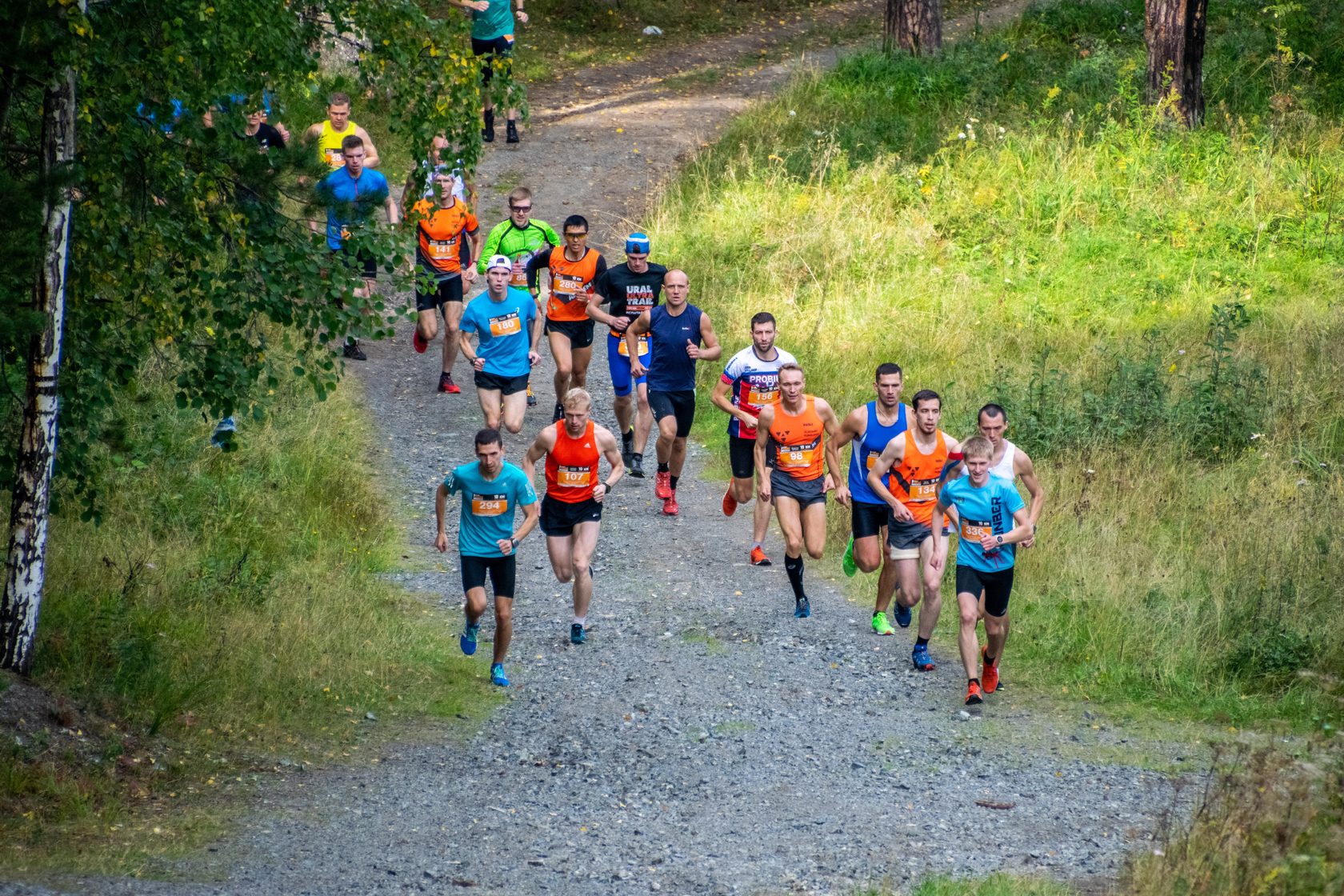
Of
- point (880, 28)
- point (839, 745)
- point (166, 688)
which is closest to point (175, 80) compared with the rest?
point (166, 688)

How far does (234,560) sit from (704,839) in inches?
196

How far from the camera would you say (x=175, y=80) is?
7.69 m

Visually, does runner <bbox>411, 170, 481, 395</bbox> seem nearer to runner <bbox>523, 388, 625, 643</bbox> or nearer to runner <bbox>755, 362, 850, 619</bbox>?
runner <bbox>523, 388, 625, 643</bbox>

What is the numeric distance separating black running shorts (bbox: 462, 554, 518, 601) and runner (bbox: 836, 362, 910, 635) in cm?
241

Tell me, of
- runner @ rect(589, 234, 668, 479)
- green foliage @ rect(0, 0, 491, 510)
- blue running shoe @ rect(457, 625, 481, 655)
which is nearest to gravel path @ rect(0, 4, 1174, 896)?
blue running shoe @ rect(457, 625, 481, 655)

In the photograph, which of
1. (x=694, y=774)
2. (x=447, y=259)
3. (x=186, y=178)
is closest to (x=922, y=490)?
(x=694, y=774)

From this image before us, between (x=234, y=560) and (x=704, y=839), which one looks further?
(x=234, y=560)

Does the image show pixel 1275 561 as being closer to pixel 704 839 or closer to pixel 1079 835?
pixel 1079 835

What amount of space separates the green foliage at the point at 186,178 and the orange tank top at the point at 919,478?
3.49 metres

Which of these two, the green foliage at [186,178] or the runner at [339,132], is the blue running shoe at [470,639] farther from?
the runner at [339,132]

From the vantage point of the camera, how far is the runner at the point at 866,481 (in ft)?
33.4

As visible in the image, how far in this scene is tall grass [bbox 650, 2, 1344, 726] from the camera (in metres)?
10.5

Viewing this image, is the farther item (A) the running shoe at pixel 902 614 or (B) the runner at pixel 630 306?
(B) the runner at pixel 630 306

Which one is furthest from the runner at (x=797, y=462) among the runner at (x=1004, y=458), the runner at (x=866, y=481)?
the runner at (x=1004, y=458)
